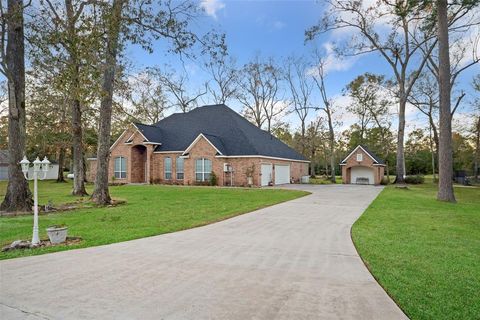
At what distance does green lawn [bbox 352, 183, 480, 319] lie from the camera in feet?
11.8

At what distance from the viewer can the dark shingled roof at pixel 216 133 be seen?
26500mm

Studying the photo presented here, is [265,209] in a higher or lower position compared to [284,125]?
lower

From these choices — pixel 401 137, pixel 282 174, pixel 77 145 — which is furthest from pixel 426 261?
pixel 401 137

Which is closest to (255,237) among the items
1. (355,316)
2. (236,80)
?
(355,316)

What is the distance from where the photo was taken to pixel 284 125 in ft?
159

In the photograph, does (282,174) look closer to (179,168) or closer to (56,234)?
(179,168)

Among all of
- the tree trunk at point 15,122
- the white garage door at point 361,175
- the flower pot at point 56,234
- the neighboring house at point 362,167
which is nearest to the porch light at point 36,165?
the flower pot at point 56,234

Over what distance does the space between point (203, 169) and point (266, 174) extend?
532cm

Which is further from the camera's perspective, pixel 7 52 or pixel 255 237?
pixel 7 52

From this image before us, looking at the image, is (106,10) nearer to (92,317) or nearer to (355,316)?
(92,317)

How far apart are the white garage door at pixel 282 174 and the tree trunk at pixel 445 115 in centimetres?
1461

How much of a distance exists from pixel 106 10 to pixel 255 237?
770cm

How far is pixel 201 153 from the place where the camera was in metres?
26.5

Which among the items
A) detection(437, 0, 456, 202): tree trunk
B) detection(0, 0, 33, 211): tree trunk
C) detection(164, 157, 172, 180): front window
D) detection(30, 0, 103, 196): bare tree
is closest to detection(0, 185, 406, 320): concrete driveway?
detection(30, 0, 103, 196): bare tree
